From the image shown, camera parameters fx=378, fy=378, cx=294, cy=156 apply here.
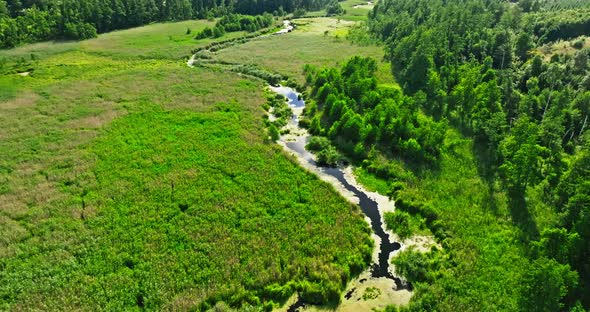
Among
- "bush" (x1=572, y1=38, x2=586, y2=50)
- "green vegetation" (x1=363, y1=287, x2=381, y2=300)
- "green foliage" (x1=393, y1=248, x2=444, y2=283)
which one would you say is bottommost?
"green vegetation" (x1=363, y1=287, x2=381, y2=300)

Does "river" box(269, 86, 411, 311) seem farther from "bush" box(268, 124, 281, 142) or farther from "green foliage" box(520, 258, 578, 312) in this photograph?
"green foliage" box(520, 258, 578, 312)

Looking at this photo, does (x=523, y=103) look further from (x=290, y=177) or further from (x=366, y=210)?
→ (x=290, y=177)

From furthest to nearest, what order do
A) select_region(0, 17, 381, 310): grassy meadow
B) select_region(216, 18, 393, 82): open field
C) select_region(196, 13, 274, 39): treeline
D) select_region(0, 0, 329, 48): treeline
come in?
select_region(196, 13, 274, 39): treeline
select_region(0, 0, 329, 48): treeline
select_region(216, 18, 393, 82): open field
select_region(0, 17, 381, 310): grassy meadow

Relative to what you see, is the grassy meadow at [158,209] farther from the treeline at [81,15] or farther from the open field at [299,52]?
the treeline at [81,15]

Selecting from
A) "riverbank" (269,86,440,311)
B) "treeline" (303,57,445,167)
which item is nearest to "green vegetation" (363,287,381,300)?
"riverbank" (269,86,440,311)

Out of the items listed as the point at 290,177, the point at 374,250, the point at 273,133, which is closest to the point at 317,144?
the point at 273,133

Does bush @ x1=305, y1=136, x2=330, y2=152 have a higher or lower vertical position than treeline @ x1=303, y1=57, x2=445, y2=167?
lower

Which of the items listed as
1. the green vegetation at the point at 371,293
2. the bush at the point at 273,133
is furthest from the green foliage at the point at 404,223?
the bush at the point at 273,133
